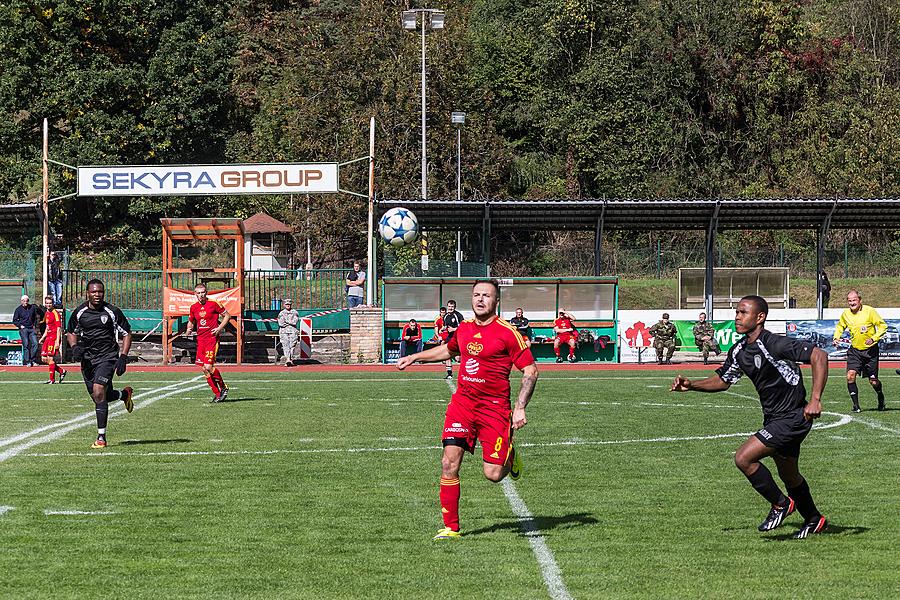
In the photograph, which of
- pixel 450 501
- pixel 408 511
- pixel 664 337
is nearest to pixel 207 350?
pixel 408 511

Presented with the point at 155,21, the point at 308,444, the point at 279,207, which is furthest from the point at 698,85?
the point at 308,444

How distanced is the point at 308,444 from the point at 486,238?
22.9 meters

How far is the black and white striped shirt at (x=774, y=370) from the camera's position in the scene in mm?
8898

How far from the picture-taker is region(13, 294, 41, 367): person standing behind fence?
3191cm

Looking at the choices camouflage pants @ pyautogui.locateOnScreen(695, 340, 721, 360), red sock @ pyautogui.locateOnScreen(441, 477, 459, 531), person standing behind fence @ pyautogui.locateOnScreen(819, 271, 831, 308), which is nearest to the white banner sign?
camouflage pants @ pyautogui.locateOnScreen(695, 340, 721, 360)

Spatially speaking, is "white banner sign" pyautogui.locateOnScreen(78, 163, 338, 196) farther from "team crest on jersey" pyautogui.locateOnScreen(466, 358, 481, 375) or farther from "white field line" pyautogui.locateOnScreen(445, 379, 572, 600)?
"team crest on jersey" pyautogui.locateOnScreen(466, 358, 481, 375)

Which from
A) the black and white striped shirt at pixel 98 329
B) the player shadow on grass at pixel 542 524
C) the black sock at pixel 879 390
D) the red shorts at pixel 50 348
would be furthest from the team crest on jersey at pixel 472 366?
the red shorts at pixel 50 348

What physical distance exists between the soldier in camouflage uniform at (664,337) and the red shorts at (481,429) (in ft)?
84.5

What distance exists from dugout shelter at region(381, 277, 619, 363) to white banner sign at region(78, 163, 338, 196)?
3.64 m

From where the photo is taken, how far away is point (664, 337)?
34438 millimetres

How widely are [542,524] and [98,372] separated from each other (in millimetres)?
7313

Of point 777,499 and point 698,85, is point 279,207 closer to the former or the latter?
point 698,85

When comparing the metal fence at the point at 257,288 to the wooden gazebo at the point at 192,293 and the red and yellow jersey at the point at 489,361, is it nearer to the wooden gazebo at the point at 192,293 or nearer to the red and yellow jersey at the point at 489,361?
the wooden gazebo at the point at 192,293

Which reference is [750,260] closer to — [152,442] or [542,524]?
[152,442]
